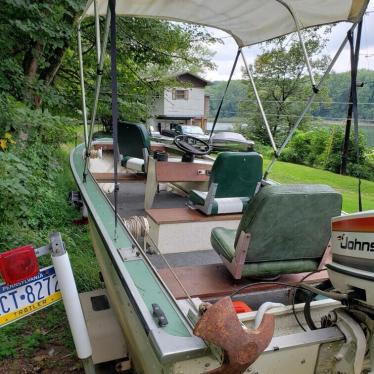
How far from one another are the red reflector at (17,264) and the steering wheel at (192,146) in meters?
3.15

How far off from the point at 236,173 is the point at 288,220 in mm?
1321

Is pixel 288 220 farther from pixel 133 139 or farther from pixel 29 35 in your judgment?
pixel 133 139

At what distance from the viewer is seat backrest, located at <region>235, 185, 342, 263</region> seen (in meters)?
1.95

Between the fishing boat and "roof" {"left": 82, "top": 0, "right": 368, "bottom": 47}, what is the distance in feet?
0.04

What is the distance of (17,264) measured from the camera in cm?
142

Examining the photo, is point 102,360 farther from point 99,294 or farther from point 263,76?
point 263,76

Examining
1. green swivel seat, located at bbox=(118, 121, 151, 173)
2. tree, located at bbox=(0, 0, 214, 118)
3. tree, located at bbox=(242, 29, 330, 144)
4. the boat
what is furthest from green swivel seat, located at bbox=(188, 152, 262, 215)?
tree, located at bbox=(242, 29, 330, 144)

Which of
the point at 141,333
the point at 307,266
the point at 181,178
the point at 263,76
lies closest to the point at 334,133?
the point at 263,76

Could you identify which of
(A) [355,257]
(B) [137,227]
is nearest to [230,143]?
(B) [137,227]

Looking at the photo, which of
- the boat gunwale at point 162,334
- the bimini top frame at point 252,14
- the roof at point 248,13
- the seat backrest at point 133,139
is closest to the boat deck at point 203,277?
the boat gunwale at point 162,334

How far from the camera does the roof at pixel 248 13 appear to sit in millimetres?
2904

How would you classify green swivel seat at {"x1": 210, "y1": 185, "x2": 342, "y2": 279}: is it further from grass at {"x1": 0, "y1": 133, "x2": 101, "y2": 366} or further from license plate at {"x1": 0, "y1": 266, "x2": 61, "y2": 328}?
grass at {"x1": 0, "y1": 133, "x2": 101, "y2": 366}

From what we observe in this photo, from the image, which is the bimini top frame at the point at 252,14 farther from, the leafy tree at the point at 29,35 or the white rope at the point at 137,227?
the leafy tree at the point at 29,35

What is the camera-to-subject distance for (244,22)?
12.3ft
